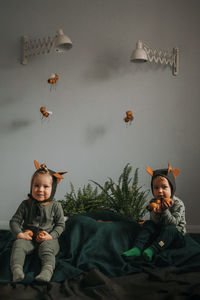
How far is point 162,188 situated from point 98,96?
138cm

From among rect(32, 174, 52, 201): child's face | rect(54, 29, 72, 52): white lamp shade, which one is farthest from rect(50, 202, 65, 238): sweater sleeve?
rect(54, 29, 72, 52): white lamp shade

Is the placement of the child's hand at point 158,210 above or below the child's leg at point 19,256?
above

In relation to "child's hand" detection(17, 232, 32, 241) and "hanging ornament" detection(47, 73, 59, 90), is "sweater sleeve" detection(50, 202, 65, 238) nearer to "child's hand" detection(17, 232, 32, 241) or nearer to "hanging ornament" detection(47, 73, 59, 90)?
"child's hand" detection(17, 232, 32, 241)

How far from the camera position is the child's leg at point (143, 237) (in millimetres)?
2340

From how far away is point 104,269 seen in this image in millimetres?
2121

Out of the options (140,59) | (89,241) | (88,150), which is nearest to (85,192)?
(88,150)

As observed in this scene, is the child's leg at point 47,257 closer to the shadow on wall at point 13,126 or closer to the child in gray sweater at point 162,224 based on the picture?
the child in gray sweater at point 162,224

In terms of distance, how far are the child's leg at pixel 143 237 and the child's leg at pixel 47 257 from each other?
465mm

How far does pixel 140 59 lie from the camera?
3.23 m

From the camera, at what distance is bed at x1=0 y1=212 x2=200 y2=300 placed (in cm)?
177

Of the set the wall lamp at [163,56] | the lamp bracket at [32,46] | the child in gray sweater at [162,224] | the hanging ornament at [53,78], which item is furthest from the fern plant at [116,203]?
the lamp bracket at [32,46]

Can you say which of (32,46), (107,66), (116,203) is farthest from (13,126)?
(116,203)

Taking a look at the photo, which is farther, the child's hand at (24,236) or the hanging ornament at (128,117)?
the hanging ornament at (128,117)

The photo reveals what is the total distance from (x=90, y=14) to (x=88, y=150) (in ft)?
4.45
